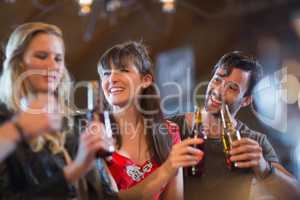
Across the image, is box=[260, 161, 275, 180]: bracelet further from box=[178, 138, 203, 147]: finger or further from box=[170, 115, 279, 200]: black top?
box=[178, 138, 203, 147]: finger

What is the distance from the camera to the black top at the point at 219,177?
133cm

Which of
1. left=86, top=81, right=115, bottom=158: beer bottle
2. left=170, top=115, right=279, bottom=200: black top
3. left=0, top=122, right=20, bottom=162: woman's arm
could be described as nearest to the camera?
left=0, top=122, right=20, bottom=162: woman's arm

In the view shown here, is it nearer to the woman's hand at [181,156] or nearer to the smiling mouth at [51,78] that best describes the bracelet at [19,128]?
the smiling mouth at [51,78]

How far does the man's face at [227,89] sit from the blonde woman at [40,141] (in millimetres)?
357

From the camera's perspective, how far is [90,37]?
1.32 m

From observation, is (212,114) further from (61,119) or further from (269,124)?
(61,119)

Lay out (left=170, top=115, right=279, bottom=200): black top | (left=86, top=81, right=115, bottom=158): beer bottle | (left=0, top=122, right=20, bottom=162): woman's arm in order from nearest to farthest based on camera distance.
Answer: (left=0, top=122, right=20, bottom=162): woman's arm, (left=86, top=81, right=115, bottom=158): beer bottle, (left=170, top=115, right=279, bottom=200): black top

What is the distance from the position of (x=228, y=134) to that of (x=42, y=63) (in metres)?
0.53

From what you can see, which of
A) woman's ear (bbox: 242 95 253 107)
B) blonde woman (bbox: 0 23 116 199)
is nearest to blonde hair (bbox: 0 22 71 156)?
blonde woman (bbox: 0 23 116 199)

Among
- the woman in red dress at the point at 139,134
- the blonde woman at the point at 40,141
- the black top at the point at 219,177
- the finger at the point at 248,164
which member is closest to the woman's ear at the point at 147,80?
the woman in red dress at the point at 139,134

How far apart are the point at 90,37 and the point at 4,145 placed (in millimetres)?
377

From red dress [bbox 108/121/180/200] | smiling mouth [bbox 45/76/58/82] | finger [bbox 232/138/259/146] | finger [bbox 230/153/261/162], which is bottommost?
red dress [bbox 108/121/180/200]

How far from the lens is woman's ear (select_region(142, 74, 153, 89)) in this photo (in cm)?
132

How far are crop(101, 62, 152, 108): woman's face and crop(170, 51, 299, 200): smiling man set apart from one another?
0.13 m
